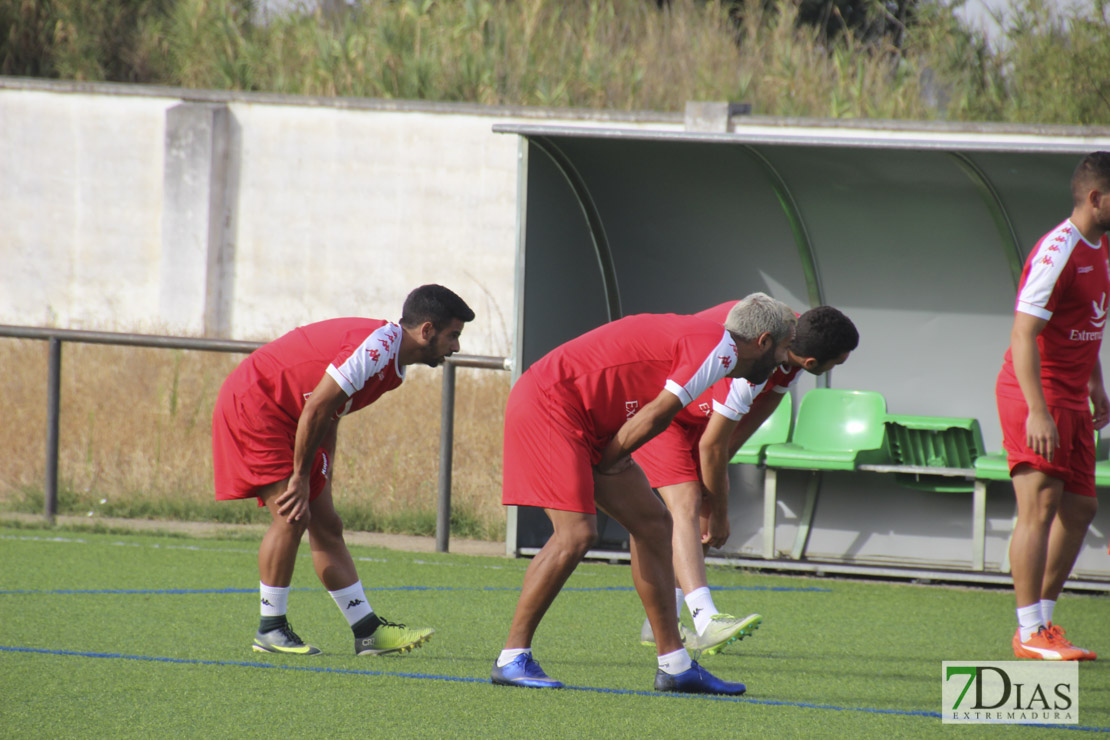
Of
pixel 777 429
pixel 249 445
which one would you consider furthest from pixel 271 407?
pixel 777 429

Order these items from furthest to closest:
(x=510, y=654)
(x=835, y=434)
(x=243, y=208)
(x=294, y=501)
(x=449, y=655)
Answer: (x=243, y=208) → (x=835, y=434) → (x=449, y=655) → (x=294, y=501) → (x=510, y=654)

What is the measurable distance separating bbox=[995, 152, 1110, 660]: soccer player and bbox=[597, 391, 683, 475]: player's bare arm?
186 cm

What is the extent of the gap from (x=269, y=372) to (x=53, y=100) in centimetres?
1163

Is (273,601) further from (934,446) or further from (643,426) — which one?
(934,446)

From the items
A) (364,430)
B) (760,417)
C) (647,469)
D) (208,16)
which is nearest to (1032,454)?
(760,417)

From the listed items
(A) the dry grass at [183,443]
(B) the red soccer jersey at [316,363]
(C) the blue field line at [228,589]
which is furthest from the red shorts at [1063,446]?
(A) the dry grass at [183,443]

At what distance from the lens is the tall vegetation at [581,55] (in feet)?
52.0

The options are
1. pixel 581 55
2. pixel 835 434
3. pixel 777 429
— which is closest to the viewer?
pixel 835 434

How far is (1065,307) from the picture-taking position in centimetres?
569

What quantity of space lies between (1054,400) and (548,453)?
2365 mm

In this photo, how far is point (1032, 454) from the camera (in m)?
5.69

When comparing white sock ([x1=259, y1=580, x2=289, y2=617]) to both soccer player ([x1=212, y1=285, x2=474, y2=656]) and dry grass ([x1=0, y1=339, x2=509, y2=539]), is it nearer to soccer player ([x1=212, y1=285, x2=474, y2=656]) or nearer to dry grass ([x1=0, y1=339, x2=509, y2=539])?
soccer player ([x1=212, y1=285, x2=474, y2=656])

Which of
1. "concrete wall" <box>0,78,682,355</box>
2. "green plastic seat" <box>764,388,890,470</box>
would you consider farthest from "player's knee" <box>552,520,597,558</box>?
"concrete wall" <box>0,78,682,355</box>

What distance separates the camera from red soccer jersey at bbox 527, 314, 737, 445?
4.80 m
